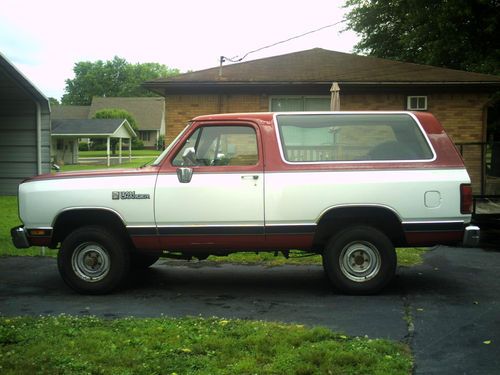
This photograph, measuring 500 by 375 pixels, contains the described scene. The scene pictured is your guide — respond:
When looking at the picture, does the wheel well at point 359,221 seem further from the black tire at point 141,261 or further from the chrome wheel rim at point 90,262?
the chrome wheel rim at point 90,262

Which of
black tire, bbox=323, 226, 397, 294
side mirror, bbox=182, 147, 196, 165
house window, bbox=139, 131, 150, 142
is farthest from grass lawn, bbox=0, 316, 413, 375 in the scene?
house window, bbox=139, 131, 150, 142

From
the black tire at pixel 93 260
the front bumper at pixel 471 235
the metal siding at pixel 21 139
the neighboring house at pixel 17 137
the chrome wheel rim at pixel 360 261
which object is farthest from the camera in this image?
the metal siding at pixel 21 139

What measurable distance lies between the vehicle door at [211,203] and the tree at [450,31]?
1705cm

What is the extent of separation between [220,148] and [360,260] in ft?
6.42

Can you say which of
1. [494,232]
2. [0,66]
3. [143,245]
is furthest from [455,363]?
[0,66]

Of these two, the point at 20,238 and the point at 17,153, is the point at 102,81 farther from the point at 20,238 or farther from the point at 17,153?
the point at 20,238

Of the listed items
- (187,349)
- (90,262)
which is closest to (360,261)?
(187,349)

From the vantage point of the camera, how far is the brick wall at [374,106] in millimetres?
15289

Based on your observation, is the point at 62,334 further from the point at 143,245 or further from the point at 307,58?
the point at 307,58

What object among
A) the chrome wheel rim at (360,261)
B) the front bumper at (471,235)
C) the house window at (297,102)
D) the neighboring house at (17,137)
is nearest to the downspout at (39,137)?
the neighboring house at (17,137)

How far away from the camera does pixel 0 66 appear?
9445mm

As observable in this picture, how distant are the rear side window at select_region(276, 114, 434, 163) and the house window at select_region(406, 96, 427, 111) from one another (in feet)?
30.7

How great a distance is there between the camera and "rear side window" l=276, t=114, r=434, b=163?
6.20 m

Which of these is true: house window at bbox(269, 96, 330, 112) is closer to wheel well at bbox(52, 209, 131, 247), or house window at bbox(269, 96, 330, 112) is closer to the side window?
the side window
